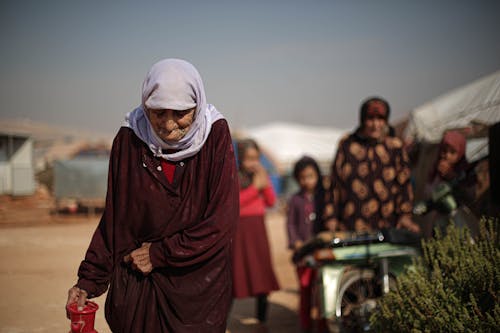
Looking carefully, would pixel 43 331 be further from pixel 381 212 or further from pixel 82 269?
pixel 381 212

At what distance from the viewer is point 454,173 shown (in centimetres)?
462

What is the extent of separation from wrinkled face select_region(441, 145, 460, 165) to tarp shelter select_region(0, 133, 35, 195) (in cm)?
363

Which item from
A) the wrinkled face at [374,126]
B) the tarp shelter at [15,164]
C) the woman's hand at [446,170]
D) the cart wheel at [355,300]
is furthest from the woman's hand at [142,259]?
the woman's hand at [446,170]

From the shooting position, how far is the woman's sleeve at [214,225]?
7.66 ft

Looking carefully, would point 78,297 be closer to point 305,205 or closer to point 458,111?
point 305,205

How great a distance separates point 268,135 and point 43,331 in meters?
28.0

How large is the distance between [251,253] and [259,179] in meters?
0.75

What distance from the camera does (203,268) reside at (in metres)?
2.45

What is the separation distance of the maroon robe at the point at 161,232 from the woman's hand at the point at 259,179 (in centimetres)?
306

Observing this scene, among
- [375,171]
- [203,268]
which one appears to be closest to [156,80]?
[203,268]

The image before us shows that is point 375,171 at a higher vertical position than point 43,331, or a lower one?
higher

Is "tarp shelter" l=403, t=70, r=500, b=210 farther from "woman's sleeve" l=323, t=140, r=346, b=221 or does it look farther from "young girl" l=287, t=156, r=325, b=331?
"young girl" l=287, t=156, r=325, b=331

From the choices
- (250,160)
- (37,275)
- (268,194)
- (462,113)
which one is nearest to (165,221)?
(37,275)

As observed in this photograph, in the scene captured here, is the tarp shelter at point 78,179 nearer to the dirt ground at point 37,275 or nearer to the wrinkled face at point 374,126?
the dirt ground at point 37,275
